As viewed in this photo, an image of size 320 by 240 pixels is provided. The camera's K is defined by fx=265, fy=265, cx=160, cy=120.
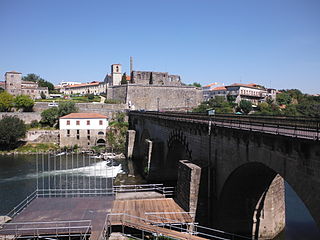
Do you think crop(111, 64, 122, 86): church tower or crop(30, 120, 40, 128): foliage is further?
crop(111, 64, 122, 86): church tower

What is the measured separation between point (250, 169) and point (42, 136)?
5496cm

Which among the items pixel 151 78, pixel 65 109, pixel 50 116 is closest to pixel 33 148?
pixel 50 116

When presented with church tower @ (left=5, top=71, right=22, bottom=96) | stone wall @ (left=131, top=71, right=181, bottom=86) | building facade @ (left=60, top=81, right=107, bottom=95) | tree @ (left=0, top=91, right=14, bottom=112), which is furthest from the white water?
building facade @ (left=60, top=81, right=107, bottom=95)

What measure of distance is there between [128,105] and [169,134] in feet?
152

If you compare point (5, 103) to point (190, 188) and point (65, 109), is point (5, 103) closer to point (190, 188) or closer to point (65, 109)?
point (65, 109)

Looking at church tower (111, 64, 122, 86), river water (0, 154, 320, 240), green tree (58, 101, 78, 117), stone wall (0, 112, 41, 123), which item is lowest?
river water (0, 154, 320, 240)

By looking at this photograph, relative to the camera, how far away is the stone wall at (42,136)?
59469 millimetres

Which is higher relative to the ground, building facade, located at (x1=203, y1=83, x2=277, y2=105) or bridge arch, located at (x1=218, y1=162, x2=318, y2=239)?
building facade, located at (x1=203, y1=83, x2=277, y2=105)

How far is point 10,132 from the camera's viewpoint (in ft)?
176

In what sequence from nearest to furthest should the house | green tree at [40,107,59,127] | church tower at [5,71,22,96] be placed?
the house < green tree at [40,107,59,127] < church tower at [5,71,22,96]

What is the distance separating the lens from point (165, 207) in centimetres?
1906

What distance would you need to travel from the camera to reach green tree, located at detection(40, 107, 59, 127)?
64.2m

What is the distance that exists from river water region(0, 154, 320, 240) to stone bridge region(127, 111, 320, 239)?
2.91 metres

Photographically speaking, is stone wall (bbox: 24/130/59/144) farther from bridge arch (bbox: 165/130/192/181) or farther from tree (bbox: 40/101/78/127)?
bridge arch (bbox: 165/130/192/181)
